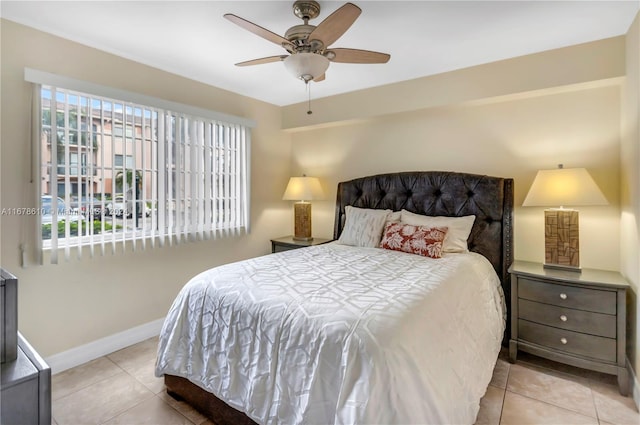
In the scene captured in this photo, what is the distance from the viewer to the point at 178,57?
A: 8.29 ft

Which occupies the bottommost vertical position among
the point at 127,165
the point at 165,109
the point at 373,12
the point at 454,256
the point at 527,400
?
the point at 527,400

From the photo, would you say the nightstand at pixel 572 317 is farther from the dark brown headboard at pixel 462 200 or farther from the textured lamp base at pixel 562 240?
the dark brown headboard at pixel 462 200

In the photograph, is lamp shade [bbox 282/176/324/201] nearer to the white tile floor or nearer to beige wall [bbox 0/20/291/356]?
beige wall [bbox 0/20/291/356]

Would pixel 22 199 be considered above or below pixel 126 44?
below

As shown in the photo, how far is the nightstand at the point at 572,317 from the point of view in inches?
76.8

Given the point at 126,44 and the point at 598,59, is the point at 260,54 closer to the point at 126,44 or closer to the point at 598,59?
the point at 126,44

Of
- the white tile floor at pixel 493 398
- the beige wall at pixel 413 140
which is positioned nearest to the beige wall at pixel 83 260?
the beige wall at pixel 413 140

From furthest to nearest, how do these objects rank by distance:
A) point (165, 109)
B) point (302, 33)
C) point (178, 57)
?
1. point (165, 109)
2. point (178, 57)
3. point (302, 33)

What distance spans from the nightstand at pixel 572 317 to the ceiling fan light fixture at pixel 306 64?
1915mm

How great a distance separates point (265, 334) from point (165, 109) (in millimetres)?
2193

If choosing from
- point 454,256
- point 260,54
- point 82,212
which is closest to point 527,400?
point 454,256

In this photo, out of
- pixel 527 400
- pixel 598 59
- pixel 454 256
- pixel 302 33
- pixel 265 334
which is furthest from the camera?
pixel 454 256

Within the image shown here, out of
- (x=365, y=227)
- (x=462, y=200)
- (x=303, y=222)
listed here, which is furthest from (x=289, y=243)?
(x=462, y=200)

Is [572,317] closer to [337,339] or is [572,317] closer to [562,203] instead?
[562,203]
